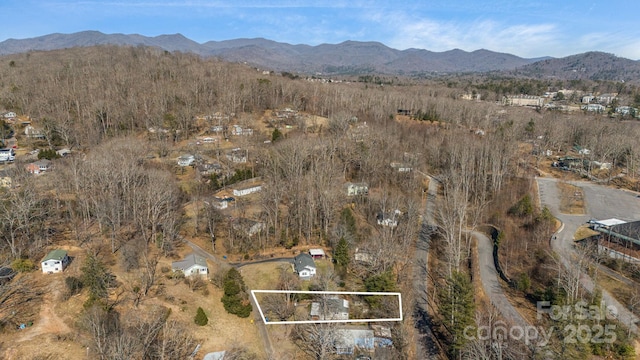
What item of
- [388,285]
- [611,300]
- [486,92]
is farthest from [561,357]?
[486,92]

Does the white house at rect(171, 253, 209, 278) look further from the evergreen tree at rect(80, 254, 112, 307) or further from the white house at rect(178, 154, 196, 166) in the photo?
the white house at rect(178, 154, 196, 166)

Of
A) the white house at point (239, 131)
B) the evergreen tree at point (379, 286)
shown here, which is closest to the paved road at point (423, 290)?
the evergreen tree at point (379, 286)

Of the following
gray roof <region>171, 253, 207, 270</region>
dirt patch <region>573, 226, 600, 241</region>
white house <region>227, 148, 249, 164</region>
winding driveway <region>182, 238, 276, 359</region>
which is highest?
white house <region>227, 148, 249, 164</region>

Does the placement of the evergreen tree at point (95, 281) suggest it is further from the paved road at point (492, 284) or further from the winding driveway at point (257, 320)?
the paved road at point (492, 284)

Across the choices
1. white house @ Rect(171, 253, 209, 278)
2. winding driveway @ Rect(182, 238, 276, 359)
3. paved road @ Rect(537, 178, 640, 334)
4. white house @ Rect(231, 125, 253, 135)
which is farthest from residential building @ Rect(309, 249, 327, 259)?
white house @ Rect(231, 125, 253, 135)

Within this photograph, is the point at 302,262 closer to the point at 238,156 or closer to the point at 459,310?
the point at 459,310

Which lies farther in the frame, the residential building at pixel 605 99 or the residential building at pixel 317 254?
the residential building at pixel 605 99
